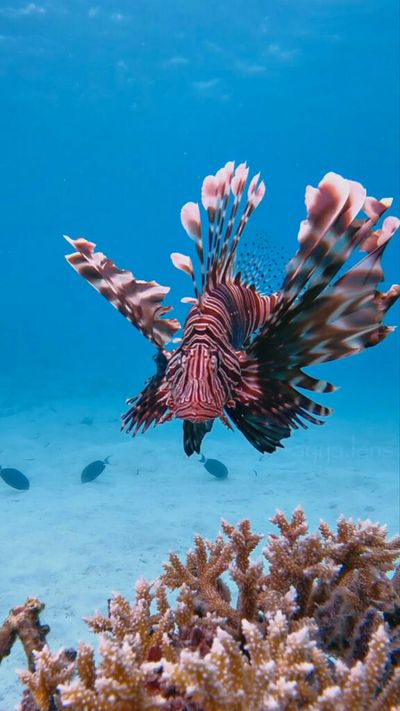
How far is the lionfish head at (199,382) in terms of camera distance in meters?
2.21

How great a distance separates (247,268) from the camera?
12.1 feet

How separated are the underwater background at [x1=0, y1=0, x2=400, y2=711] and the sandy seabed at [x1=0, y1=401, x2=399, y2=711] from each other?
0.12 feet

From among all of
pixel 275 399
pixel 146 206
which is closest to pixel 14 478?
pixel 275 399

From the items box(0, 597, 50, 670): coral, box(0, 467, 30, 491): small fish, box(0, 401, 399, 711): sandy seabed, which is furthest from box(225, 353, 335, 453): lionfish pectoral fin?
box(0, 467, 30, 491): small fish

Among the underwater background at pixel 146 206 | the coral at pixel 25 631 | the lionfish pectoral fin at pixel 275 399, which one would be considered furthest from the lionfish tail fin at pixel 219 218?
the coral at pixel 25 631

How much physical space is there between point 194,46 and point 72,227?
48238mm

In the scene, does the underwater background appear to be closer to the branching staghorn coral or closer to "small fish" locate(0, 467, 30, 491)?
"small fish" locate(0, 467, 30, 491)

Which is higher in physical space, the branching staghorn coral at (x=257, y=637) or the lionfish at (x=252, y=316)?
the lionfish at (x=252, y=316)

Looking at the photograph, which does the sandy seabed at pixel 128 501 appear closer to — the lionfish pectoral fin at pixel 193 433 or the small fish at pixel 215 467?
the small fish at pixel 215 467

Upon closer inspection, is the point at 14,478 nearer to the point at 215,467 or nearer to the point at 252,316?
the point at 215,467

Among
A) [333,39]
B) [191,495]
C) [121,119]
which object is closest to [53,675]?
[191,495]

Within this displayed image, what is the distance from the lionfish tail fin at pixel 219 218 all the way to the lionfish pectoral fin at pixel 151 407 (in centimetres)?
47

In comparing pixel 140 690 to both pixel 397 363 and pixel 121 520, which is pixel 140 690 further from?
pixel 397 363

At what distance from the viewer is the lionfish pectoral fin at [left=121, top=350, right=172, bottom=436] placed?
250 centimetres
